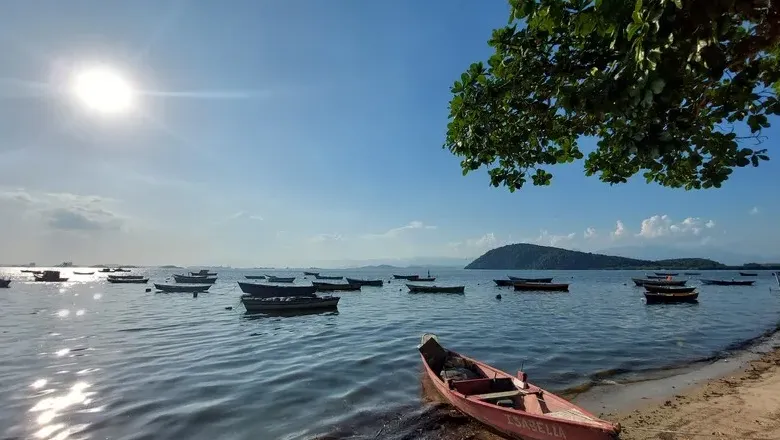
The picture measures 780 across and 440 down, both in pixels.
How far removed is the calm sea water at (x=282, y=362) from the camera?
38.2ft

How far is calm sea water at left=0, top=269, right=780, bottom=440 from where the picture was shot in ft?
38.2

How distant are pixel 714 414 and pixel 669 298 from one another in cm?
4165

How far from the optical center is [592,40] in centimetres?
586

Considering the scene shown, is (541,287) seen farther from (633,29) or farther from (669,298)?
(633,29)

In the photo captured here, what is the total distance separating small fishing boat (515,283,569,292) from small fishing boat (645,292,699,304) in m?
20.7

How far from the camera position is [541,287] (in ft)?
224

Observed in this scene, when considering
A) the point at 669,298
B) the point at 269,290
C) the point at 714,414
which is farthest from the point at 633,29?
the point at 669,298

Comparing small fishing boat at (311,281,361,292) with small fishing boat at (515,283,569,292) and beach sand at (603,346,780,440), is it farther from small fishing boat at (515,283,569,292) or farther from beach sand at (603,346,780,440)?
beach sand at (603,346,780,440)

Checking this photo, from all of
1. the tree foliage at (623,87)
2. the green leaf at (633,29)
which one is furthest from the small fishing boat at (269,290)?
the green leaf at (633,29)

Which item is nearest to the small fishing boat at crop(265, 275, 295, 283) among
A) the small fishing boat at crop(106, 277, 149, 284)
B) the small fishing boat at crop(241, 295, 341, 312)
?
the small fishing boat at crop(106, 277, 149, 284)

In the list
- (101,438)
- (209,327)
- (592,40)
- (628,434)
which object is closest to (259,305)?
(209,327)

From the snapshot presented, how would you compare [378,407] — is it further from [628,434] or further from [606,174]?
[606,174]

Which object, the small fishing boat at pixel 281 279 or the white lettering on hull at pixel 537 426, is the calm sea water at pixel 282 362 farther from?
the small fishing boat at pixel 281 279

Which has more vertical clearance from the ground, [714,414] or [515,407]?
[515,407]
